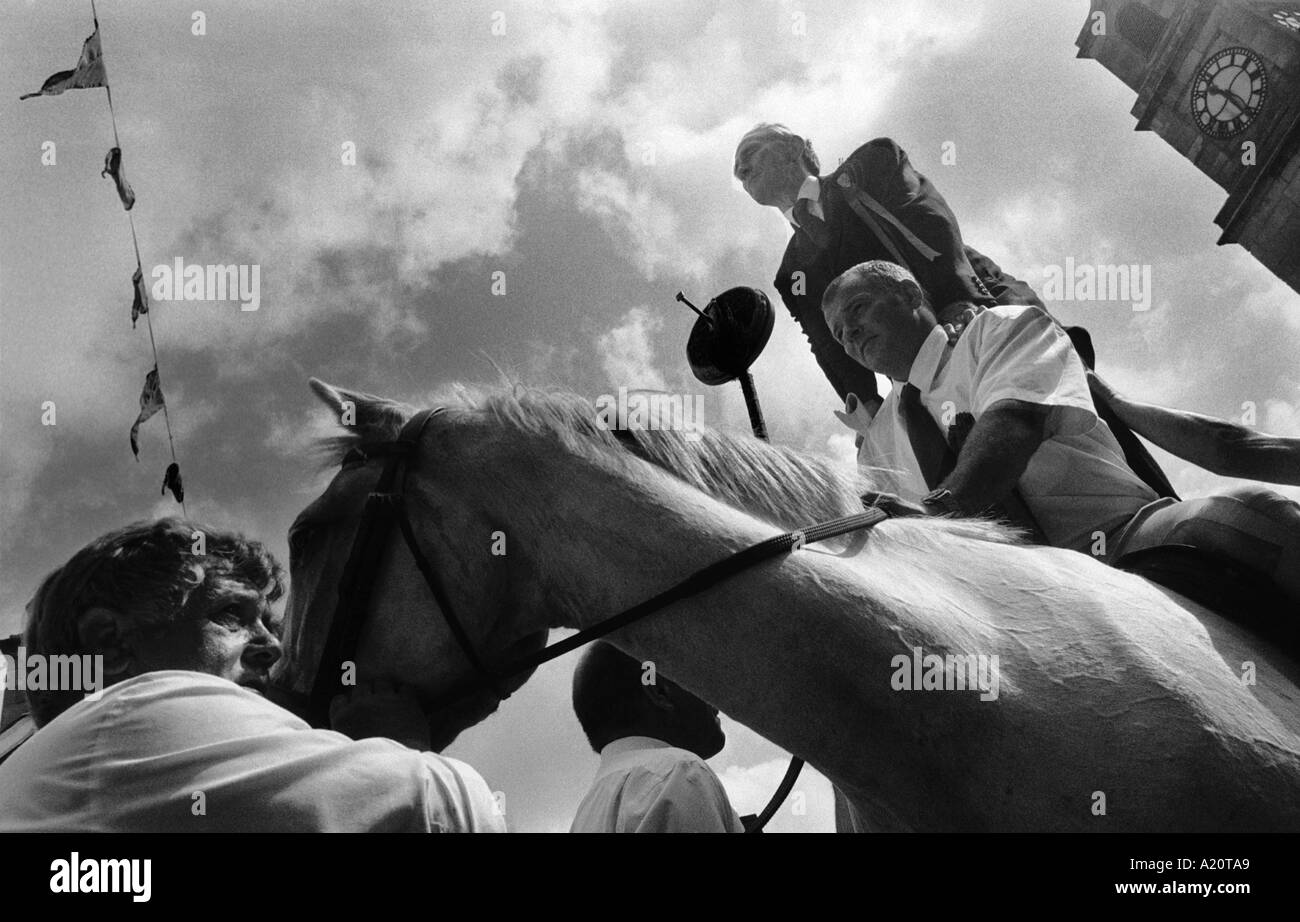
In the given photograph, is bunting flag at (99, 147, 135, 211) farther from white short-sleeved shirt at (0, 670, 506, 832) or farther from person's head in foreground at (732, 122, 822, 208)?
white short-sleeved shirt at (0, 670, 506, 832)

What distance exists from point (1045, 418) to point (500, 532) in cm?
159

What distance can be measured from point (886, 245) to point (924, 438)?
84.4 inches

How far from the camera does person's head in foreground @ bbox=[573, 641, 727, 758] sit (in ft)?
12.0

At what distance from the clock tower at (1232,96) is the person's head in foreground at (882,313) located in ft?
72.2

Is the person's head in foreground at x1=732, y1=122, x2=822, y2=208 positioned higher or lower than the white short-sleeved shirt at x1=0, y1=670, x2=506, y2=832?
higher

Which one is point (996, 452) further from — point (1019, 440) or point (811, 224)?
point (811, 224)

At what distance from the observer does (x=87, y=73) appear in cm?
707

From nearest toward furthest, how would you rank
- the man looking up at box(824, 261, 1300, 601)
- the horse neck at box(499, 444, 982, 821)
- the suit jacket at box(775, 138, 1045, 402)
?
the horse neck at box(499, 444, 982, 821) < the man looking up at box(824, 261, 1300, 601) < the suit jacket at box(775, 138, 1045, 402)

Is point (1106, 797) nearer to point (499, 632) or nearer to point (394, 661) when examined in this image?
point (499, 632)

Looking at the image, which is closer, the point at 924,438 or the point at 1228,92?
the point at 924,438

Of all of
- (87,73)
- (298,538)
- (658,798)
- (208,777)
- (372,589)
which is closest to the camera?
(208,777)

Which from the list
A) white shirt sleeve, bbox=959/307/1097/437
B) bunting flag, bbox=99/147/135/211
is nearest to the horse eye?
white shirt sleeve, bbox=959/307/1097/437

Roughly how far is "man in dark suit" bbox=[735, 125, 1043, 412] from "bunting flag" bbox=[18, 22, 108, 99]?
15.5 feet

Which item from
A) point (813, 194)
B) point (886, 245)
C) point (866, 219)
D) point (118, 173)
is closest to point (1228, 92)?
point (813, 194)
